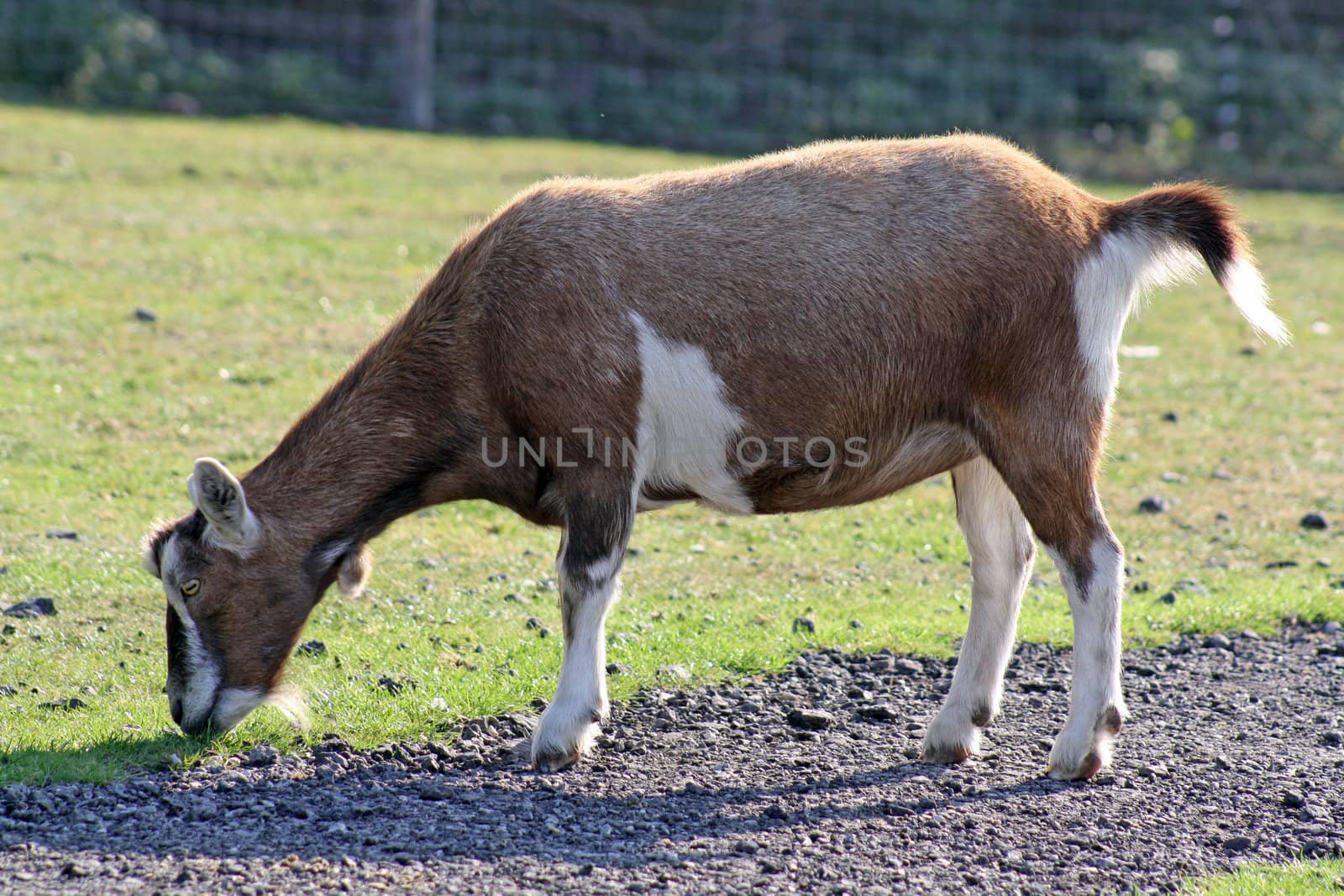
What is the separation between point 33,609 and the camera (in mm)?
6520

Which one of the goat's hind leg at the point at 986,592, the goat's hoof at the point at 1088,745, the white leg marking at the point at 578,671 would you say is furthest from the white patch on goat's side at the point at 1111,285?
the white leg marking at the point at 578,671

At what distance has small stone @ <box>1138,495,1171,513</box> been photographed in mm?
8672

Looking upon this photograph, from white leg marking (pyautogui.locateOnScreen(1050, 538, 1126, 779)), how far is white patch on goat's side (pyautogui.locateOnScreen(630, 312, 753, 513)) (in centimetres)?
124

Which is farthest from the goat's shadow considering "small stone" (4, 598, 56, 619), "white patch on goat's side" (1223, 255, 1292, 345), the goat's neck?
Result: "white patch on goat's side" (1223, 255, 1292, 345)

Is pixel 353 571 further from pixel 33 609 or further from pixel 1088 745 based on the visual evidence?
pixel 1088 745

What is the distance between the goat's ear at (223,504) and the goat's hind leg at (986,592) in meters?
2.53

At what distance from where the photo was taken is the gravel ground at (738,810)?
441 cm

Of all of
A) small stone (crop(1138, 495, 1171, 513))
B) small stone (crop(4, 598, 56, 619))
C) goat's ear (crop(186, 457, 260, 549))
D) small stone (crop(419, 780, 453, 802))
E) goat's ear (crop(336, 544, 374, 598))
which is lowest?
small stone (crop(4, 598, 56, 619))

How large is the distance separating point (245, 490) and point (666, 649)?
2010 millimetres

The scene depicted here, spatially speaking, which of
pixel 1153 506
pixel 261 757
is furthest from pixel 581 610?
pixel 1153 506

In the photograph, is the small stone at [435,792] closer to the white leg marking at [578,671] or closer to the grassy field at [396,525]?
the white leg marking at [578,671]

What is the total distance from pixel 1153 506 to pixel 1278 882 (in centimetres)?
448

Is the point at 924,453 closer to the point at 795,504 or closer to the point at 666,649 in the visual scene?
the point at 795,504

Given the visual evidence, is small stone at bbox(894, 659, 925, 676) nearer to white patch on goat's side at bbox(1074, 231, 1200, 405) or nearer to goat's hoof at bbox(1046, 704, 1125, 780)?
goat's hoof at bbox(1046, 704, 1125, 780)
